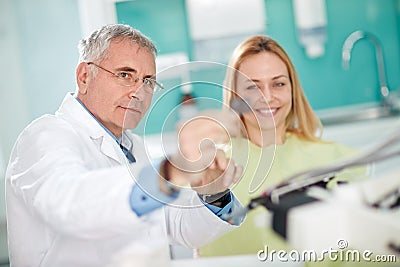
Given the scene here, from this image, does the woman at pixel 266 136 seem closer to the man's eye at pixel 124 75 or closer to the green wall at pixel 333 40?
the man's eye at pixel 124 75

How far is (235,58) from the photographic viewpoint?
44.1 inches

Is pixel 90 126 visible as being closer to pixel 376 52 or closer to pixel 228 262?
pixel 228 262

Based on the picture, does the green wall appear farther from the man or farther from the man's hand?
the man's hand

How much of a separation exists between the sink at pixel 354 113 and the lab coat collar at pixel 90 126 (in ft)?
3.31

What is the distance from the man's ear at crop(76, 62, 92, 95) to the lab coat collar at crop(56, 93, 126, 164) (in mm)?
25

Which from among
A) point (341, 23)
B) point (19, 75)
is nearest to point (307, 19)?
point (341, 23)

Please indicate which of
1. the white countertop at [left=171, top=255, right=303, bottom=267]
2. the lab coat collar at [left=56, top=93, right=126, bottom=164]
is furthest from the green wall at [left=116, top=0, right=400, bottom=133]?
the white countertop at [left=171, top=255, right=303, bottom=267]

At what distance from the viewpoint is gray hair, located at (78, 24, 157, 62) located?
0.96 metres

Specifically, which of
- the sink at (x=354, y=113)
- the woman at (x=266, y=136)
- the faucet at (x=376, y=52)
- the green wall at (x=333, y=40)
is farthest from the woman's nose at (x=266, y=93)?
the faucet at (x=376, y=52)

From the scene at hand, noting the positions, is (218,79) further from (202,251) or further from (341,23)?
(341,23)

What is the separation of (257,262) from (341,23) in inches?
64.1

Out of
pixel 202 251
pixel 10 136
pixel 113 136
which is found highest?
pixel 113 136

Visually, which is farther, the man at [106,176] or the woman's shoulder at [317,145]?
the woman's shoulder at [317,145]

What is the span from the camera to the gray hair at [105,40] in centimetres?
96
